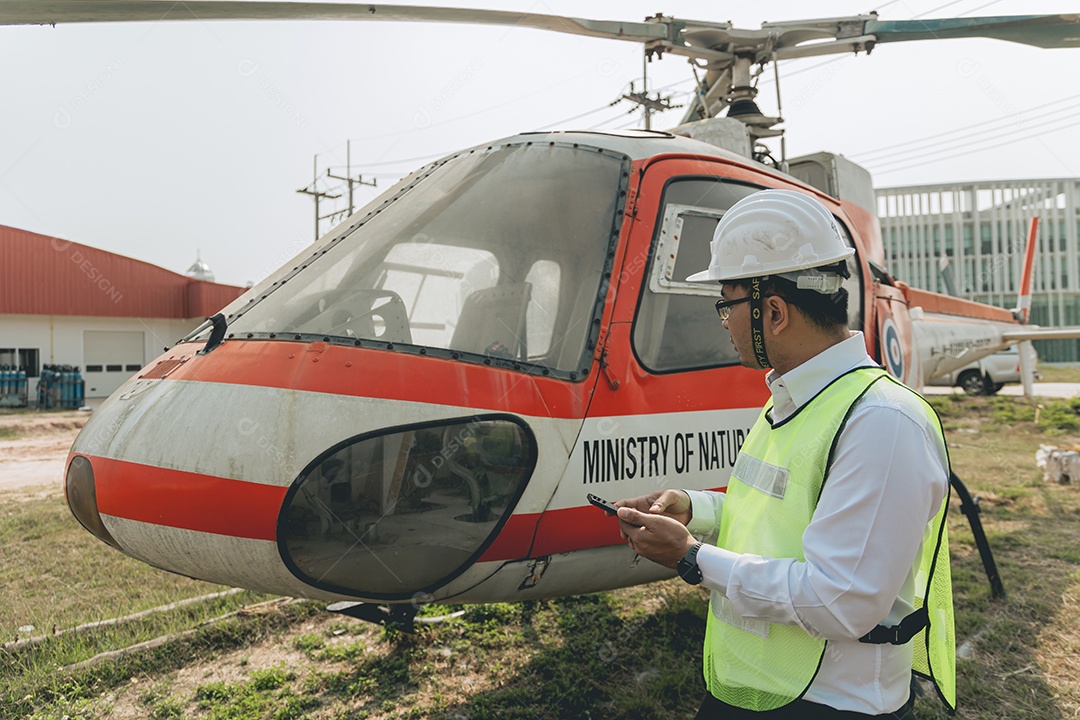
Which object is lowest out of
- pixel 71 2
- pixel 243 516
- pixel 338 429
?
pixel 243 516

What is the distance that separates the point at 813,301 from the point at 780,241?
158 mm

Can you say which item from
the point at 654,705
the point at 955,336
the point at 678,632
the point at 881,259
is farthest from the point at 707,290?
the point at 955,336

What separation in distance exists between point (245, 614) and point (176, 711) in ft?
3.39

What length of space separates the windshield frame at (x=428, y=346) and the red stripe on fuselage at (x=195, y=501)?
56 cm

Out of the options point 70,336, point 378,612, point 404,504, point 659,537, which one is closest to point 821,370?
point 659,537

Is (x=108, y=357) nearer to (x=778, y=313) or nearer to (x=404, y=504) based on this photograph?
(x=404, y=504)

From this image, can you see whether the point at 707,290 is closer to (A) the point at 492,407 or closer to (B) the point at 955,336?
(A) the point at 492,407

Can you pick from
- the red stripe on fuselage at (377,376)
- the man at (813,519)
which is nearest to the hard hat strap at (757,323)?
the man at (813,519)

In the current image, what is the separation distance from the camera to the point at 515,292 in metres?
2.84

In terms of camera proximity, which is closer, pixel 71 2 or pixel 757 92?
pixel 71 2

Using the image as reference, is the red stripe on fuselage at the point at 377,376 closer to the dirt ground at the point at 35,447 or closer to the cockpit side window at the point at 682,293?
the cockpit side window at the point at 682,293

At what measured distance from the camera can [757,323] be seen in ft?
5.50

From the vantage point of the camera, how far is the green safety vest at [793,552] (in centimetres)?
150

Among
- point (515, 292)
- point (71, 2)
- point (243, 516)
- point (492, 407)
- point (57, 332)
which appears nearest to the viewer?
point (243, 516)
